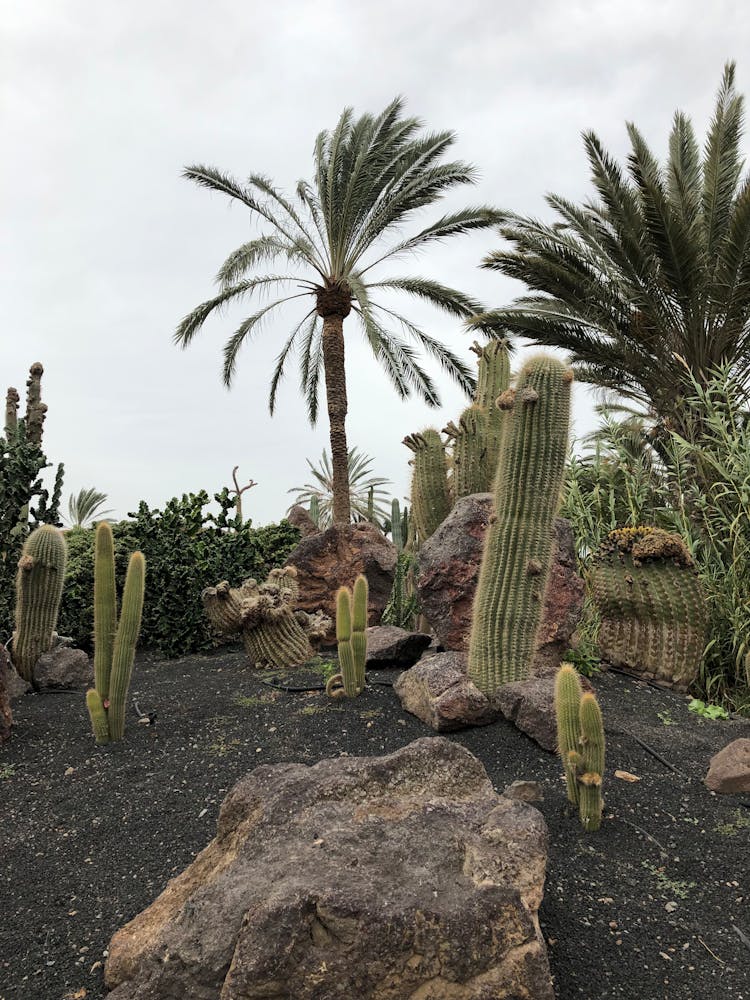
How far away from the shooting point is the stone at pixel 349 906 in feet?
6.20

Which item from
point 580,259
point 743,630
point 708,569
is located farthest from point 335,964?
point 580,259

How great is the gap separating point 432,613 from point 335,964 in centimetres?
360

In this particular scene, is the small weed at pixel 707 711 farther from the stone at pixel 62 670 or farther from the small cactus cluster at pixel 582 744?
the stone at pixel 62 670

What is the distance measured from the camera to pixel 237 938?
1.97 m

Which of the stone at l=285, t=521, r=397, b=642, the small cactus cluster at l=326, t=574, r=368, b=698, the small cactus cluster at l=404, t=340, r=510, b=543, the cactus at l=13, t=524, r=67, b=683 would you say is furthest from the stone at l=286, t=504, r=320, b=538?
the small cactus cluster at l=326, t=574, r=368, b=698

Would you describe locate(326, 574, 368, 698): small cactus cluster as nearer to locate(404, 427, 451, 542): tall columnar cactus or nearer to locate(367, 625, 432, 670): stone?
locate(367, 625, 432, 670): stone

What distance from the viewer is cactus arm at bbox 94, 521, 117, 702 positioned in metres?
4.32

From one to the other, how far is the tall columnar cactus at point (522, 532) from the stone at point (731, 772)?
115 centimetres

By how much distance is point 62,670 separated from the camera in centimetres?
611

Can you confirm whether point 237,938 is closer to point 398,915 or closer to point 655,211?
point 398,915

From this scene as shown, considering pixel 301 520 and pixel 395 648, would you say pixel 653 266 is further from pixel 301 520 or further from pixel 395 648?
pixel 395 648

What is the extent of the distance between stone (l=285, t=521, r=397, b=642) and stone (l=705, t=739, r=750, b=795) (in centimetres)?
444

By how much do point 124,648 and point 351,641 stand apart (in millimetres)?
1326

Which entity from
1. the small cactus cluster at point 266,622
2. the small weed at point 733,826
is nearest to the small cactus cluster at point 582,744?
the small weed at point 733,826
